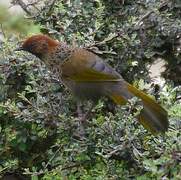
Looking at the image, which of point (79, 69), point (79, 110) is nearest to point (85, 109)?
point (79, 110)

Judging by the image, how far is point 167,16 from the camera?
3.60 m

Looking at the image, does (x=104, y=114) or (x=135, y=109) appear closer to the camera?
(x=135, y=109)

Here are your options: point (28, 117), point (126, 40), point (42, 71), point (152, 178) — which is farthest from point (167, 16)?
point (152, 178)

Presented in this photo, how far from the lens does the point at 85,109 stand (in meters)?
3.29

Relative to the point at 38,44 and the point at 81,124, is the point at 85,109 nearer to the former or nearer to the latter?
the point at 81,124

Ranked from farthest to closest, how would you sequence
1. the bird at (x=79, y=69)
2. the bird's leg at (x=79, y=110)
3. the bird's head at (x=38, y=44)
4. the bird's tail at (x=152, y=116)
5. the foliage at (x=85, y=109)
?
the bird's head at (x=38, y=44)
the bird at (x=79, y=69)
the bird's leg at (x=79, y=110)
the bird's tail at (x=152, y=116)
the foliage at (x=85, y=109)

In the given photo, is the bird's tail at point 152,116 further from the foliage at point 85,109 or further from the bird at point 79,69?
the bird at point 79,69

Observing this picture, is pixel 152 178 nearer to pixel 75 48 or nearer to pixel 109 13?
pixel 75 48

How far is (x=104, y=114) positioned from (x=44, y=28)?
67 cm

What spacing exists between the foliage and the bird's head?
0.05 meters

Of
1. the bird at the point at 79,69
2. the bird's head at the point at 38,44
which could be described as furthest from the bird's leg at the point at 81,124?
the bird's head at the point at 38,44

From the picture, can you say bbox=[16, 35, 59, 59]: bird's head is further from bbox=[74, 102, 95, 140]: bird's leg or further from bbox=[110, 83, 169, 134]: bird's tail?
bbox=[110, 83, 169, 134]: bird's tail

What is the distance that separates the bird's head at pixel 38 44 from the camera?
3420 millimetres

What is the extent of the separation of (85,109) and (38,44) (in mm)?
486
